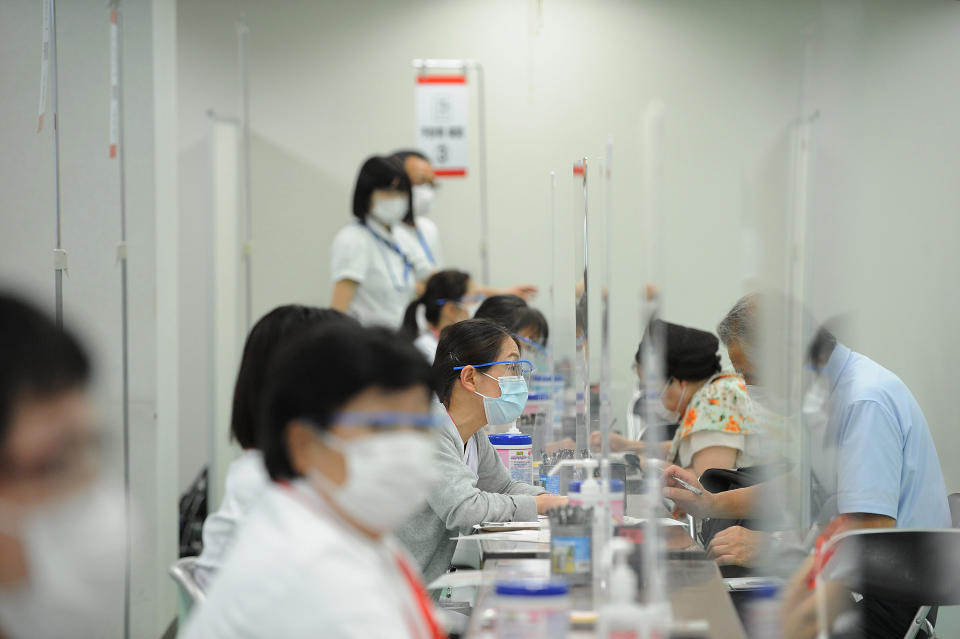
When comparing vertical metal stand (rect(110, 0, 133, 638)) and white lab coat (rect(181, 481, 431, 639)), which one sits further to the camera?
vertical metal stand (rect(110, 0, 133, 638))

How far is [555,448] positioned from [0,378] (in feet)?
6.82

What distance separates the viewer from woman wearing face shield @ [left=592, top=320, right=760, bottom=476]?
2875mm

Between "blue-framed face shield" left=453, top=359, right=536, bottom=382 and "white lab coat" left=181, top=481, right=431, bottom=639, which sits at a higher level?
"blue-framed face shield" left=453, top=359, right=536, bottom=382

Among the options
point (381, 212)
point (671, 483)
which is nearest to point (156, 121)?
point (381, 212)

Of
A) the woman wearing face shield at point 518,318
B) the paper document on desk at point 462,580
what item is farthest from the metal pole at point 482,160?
the paper document on desk at point 462,580

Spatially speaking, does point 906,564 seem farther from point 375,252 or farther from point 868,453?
point 375,252

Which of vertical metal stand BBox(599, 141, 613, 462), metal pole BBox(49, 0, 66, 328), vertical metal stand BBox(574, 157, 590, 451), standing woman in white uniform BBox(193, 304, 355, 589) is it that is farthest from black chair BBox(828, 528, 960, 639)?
metal pole BBox(49, 0, 66, 328)

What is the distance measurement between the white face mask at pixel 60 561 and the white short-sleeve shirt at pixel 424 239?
3.34m

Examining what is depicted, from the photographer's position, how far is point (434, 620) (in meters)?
1.30

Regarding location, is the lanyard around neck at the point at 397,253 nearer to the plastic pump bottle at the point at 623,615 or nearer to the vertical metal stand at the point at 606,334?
the vertical metal stand at the point at 606,334

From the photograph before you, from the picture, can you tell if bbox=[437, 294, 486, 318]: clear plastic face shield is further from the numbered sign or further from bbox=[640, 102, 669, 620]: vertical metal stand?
bbox=[640, 102, 669, 620]: vertical metal stand

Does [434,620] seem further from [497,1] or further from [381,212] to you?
[497,1]

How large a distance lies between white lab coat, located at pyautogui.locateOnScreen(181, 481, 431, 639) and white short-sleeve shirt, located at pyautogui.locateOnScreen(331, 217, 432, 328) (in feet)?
10.5

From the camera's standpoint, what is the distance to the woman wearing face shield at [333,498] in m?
1.13
